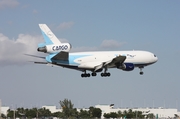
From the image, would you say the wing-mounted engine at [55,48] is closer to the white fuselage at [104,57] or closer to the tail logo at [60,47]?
the tail logo at [60,47]

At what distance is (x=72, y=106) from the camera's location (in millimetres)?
199750

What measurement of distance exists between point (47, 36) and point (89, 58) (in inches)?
446

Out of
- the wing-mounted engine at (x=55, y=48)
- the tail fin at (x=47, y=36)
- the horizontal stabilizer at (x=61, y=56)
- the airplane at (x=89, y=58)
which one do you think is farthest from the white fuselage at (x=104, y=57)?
the wing-mounted engine at (x=55, y=48)

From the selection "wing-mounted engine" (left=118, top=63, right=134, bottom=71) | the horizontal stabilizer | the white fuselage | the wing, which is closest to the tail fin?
the horizontal stabilizer

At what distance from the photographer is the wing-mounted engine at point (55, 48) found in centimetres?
10569

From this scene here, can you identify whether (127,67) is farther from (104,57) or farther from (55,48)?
(55,48)

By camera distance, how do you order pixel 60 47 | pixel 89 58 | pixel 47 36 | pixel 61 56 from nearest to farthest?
pixel 60 47, pixel 61 56, pixel 47 36, pixel 89 58

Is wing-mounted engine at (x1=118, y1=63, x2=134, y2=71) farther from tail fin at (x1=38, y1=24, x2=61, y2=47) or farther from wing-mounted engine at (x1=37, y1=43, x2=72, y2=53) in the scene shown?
tail fin at (x1=38, y1=24, x2=61, y2=47)

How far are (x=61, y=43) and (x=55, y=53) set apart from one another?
2646mm

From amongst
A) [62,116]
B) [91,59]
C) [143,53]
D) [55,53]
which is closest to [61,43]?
[55,53]

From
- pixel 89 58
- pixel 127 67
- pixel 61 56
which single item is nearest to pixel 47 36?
pixel 61 56

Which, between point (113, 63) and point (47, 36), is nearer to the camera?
point (47, 36)

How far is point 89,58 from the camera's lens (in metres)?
114

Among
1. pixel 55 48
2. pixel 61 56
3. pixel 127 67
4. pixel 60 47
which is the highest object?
pixel 60 47
